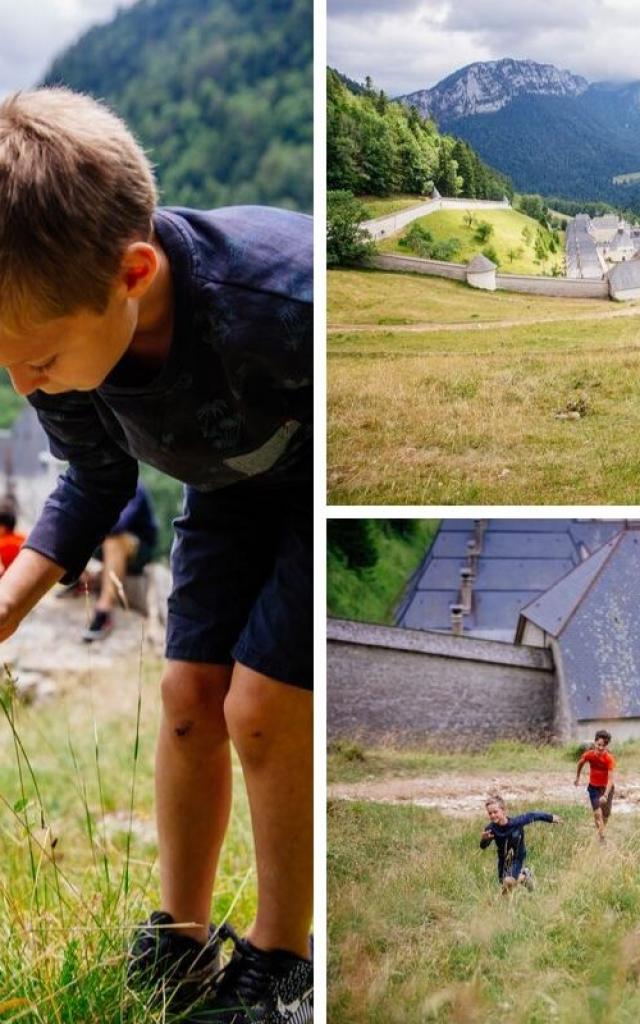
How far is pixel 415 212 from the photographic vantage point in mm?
1688

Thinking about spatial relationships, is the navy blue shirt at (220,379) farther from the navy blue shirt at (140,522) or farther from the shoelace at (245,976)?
the navy blue shirt at (140,522)

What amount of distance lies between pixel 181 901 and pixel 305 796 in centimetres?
23

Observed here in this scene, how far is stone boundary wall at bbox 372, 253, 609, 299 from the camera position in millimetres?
1663

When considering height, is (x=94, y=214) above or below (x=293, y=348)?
above

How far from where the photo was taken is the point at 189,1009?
168 cm

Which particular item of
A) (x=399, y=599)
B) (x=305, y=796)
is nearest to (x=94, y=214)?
(x=399, y=599)

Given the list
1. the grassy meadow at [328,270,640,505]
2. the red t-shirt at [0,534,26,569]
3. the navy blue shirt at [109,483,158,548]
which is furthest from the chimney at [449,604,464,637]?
the navy blue shirt at [109,483,158,548]

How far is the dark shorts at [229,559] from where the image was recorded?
1.67 metres

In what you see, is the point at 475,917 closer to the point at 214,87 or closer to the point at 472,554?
the point at 472,554

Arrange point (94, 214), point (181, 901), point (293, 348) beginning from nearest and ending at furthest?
point (94, 214), point (293, 348), point (181, 901)

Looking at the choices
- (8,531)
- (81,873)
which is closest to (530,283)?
(81,873)

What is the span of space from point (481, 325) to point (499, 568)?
28 cm

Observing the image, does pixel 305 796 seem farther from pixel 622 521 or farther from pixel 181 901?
pixel 622 521

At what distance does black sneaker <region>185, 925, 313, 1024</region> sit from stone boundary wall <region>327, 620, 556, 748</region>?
28 centimetres
